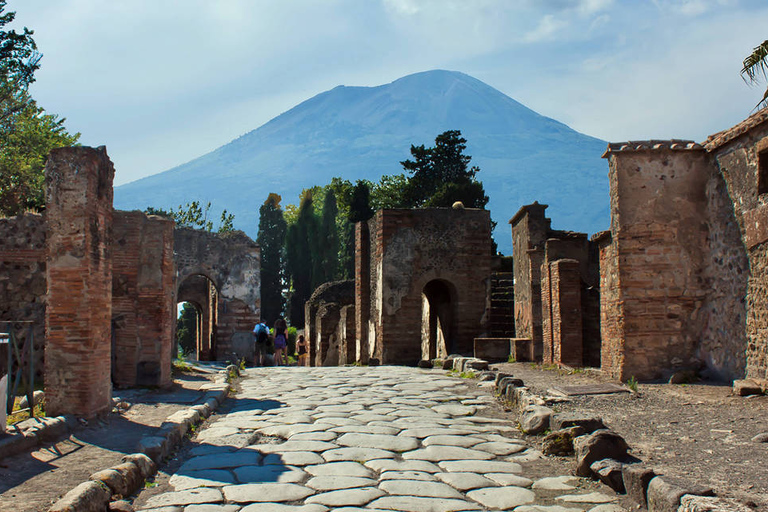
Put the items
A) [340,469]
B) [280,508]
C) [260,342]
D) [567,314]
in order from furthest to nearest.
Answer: [260,342] → [567,314] → [340,469] → [280,508]

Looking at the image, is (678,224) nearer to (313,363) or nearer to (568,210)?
(313,363)

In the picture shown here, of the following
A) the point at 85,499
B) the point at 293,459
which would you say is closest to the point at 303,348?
the point at 293,459

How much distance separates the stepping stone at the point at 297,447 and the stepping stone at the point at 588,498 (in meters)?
2.23

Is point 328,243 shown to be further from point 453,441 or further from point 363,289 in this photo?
point 453,441

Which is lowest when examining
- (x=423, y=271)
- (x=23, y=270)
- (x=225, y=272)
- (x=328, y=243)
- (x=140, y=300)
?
(x=140, y=300)

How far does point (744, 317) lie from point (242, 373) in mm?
Result: 9852

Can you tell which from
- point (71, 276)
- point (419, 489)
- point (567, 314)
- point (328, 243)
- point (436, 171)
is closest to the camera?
point (419, 489)

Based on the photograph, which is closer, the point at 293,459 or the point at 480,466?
the point at 480,466

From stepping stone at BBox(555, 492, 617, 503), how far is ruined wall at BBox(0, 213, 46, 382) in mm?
9013

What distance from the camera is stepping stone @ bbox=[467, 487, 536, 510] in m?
4.44

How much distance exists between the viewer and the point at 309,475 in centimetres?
515

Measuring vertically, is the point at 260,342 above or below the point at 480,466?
above

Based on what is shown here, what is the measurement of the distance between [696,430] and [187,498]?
14.1 ft

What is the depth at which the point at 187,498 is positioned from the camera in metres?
4.58
